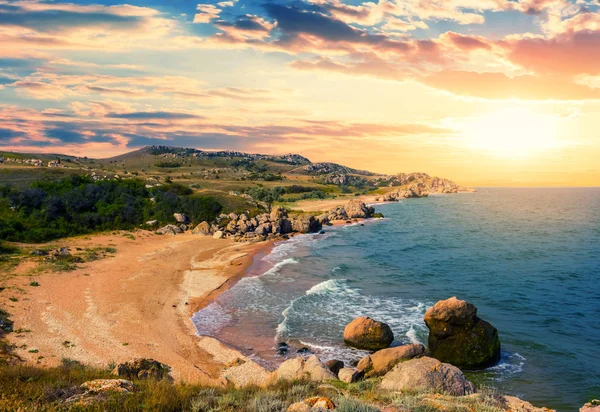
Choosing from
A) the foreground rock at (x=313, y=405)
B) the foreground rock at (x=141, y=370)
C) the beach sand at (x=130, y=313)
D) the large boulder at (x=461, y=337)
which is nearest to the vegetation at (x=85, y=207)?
the beach sand at (x=130, y=313)

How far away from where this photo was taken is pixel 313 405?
958 centimetres

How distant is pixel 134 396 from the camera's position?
9.61 meters

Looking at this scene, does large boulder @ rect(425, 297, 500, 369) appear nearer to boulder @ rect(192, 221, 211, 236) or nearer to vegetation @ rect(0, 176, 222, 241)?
vegetation @ rect(0, 176, 222, 241)

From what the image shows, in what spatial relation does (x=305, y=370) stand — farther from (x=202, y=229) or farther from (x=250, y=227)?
(x=250, y=227)

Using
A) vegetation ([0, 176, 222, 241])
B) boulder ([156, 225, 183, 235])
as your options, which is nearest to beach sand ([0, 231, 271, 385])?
vegetation ([0, 176, 222, 241])

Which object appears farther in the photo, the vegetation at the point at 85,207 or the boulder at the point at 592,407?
the vegetation at the point at 85,207

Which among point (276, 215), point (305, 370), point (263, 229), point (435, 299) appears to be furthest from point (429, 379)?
point (276, 215)

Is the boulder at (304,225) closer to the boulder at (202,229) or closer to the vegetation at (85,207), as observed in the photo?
the vegetation at (85,207)

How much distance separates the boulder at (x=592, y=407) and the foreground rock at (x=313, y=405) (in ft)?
39.8

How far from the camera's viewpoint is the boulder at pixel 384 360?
18906 mm

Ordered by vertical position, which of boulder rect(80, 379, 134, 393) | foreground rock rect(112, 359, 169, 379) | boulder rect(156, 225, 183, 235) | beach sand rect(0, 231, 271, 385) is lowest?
beach sand rect(0, 231, 271, 385)

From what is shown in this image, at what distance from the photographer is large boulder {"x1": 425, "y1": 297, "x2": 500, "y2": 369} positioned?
20844mm

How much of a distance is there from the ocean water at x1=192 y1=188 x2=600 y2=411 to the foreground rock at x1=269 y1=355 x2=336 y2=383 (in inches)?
138

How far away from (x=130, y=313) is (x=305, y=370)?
1590 centimetres
